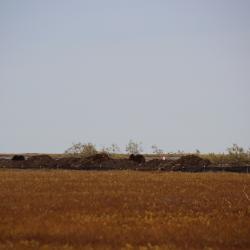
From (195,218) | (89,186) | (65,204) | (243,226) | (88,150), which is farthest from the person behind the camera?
(88,150)

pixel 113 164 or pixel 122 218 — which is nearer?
pixel 122 218

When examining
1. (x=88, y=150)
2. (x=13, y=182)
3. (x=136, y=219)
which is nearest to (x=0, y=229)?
(x=136, y=219)

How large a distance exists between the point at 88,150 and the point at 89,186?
67.3 meters

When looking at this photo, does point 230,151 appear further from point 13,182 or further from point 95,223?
point 95,223

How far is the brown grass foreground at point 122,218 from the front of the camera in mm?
18547

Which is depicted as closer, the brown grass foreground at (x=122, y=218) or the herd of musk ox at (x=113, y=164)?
the brown grass foreground at (x=122, y=218)

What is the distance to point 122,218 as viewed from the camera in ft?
76.3

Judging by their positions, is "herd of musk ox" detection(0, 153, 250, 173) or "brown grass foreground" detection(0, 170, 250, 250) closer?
"brown grass foreground" detection(0, 170, 250, 250)

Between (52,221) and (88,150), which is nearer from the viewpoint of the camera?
(52,221)

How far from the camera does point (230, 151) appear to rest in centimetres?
9312

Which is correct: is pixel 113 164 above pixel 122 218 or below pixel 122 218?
above

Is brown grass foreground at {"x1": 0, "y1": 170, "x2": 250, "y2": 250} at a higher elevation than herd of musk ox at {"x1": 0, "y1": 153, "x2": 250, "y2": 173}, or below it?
Result: below

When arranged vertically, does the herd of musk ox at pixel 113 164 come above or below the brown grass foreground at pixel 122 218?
above

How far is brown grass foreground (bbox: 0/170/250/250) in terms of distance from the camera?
18547mm
